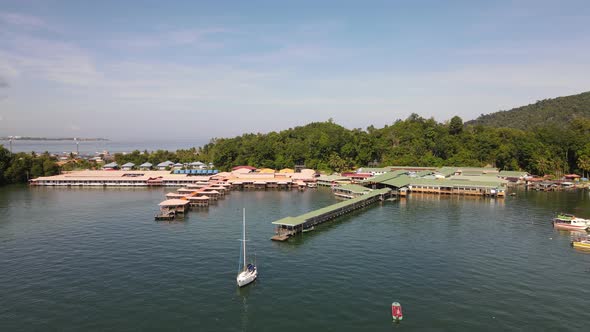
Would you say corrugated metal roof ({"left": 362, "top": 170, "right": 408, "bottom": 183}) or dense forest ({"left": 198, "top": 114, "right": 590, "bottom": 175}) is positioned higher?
dense forest ({"left": 198, "top": 114, "right": 590, "bottom": 175})

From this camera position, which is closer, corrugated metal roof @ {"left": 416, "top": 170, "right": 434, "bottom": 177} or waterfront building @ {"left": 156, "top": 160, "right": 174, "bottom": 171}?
corrugated metal roof @ {"left": 416, "top": 170, "right": 434, "bottom": 177}

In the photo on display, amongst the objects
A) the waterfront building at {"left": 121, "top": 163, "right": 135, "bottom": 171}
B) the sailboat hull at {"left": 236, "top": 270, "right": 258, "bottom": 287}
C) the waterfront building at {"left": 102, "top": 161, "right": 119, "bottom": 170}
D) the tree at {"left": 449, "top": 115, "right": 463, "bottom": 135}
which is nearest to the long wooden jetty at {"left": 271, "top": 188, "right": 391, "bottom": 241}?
the sailboat hull at {"left": 236, "top": 270, "right": 258, "bottom": 287}

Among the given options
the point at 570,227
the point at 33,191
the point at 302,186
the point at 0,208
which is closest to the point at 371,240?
the point at 570,227

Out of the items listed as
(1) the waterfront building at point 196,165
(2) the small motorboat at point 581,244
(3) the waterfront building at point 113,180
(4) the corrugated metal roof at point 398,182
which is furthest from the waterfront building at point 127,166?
(2) the small motorboat at point 581,244

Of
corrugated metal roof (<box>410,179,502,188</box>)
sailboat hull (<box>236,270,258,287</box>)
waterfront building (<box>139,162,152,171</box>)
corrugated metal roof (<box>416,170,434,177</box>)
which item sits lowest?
sailboat hull (<box>236,270,258,287</box>)

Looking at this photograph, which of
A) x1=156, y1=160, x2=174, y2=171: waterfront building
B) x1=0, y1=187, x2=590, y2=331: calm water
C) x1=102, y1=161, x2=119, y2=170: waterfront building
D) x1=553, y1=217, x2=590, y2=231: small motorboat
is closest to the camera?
x1=0, y1=187, x2=590, y2=331: calm water

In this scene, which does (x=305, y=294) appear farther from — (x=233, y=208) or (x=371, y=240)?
(x=233, y=208)

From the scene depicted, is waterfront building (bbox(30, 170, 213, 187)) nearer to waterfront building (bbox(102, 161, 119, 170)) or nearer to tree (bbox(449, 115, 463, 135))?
waterfront building (bbox(102, 161, 119, 170))
